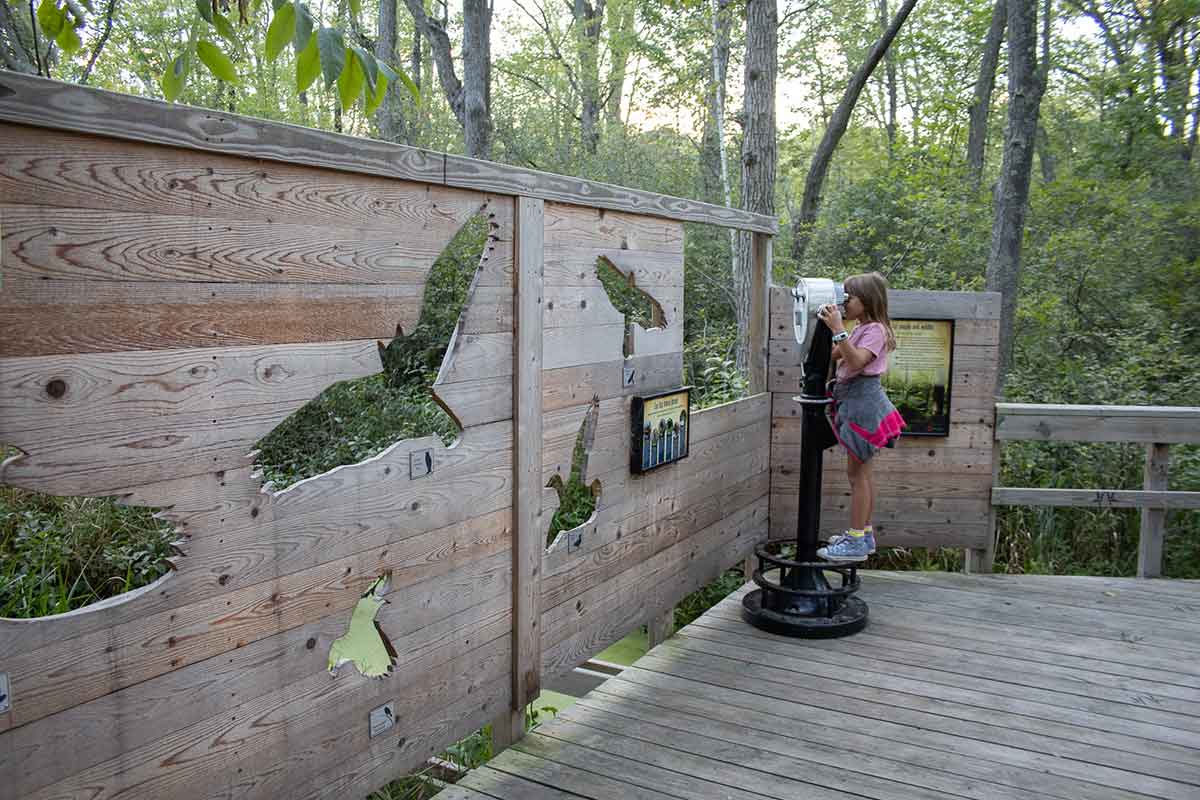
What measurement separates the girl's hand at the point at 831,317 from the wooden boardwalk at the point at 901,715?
4.88ft

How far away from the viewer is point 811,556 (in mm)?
4430

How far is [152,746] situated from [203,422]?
71 centimetres

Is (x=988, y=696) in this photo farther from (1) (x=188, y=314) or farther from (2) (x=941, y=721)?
(1) (x=188, y=314)

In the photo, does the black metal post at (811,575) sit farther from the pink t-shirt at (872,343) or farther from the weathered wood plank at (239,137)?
the weathered wood plank at (239,137)

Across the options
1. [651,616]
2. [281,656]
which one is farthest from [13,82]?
[651,616]

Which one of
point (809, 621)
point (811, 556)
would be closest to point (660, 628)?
point (809, 621)

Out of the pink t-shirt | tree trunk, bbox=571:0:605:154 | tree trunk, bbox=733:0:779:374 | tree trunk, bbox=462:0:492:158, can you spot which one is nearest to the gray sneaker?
the pink t-shirt

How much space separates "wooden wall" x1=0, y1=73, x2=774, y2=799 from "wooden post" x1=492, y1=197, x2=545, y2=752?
1 cm

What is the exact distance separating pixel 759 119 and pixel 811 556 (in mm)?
4833

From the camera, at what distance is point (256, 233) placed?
2107mm

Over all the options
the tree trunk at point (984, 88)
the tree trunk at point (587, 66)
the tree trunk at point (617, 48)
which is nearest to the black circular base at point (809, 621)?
the tree trunk at point (984, 88)

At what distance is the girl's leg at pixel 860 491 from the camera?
4.48 meters

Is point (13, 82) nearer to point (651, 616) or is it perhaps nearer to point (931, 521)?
point (651, 616)

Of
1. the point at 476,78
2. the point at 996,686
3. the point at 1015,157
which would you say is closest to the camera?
the point at 996,686
